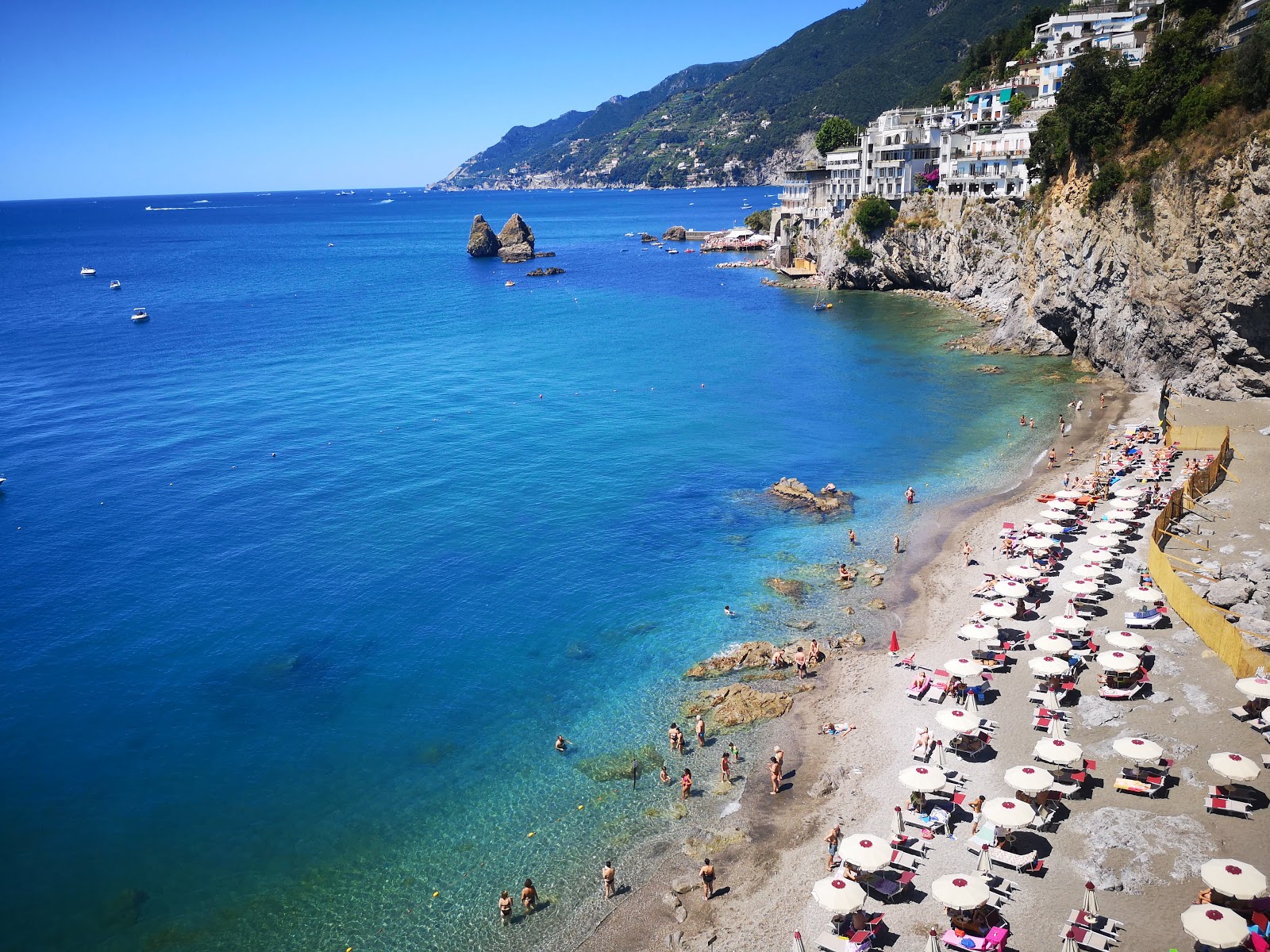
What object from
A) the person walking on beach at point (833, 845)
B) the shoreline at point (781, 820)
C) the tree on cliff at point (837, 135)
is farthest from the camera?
the tree on cliff at point (837, 135)

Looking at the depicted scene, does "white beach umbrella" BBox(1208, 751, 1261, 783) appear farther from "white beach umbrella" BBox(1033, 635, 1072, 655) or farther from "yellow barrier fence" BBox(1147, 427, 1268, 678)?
"white beach umbrella" BBox(1033, 635, 1072, 655)

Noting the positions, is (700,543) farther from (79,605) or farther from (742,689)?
(79,605)

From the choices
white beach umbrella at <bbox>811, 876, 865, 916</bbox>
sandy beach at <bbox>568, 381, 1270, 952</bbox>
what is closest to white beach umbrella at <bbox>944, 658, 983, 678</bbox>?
sandy beach at <bbox>568, 381, 1270, 952</bbox>

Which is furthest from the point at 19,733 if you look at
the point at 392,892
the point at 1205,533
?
the point at 1205,533

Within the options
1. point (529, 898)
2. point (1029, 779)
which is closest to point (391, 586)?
point (529, 898)

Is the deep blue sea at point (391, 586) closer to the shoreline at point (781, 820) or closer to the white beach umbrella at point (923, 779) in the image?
the shoreline at point (781, 820)

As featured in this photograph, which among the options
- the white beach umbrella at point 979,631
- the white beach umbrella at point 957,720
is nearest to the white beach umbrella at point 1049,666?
the white beach umbrella at point 979,631

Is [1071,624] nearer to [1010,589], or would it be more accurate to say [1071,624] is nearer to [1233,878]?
[1010,589]
